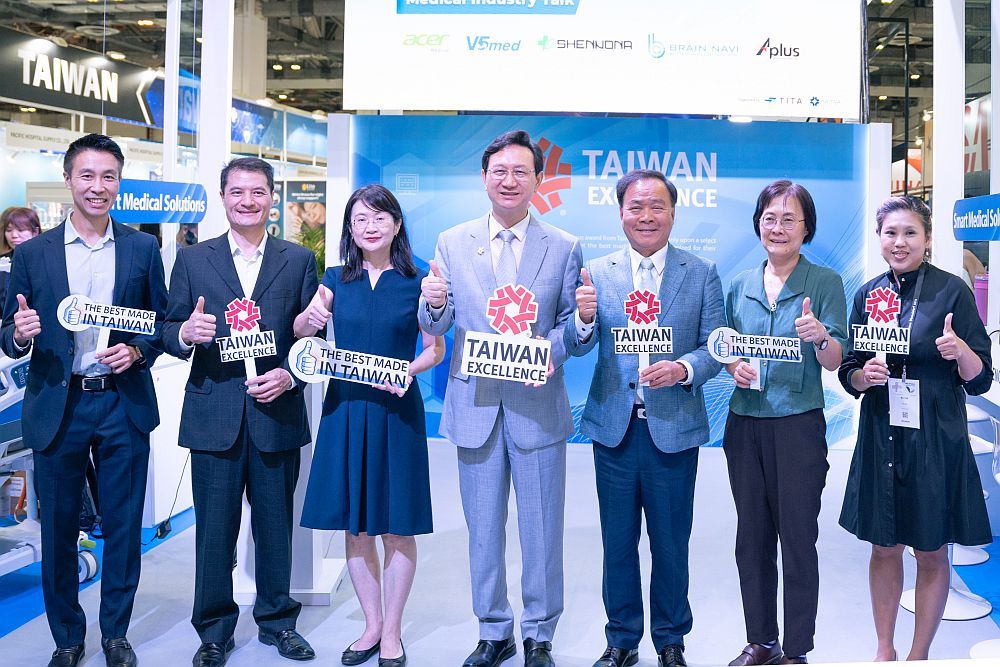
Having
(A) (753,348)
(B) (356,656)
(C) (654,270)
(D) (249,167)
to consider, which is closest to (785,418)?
(A) (753,348)

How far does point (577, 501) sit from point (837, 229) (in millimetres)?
2725

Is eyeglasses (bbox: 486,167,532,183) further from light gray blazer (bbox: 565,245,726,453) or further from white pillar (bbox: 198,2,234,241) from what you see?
white pillar (bbox: 198,2,234,241)

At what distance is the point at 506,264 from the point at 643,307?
465 mm

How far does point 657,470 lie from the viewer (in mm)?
2986

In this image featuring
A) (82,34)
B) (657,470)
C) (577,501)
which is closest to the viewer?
(657,470)

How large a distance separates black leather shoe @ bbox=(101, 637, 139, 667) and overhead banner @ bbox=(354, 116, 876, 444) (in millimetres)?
3965

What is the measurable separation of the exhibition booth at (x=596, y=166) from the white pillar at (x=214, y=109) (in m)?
0.01

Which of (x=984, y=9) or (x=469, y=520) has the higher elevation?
(x=984, y=9)

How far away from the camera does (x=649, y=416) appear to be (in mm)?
2959

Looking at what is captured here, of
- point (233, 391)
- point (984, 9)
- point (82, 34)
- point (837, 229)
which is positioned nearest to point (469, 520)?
point (233, 391)

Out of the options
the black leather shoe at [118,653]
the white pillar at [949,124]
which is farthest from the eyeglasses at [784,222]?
the black leather shoe at [118,653]

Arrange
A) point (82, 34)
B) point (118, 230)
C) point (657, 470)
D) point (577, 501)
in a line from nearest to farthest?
point (657, 470) < point (118, 230) < point (577, 501) < point (82, 34)

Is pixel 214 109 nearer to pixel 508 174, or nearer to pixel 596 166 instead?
pixel 508 174

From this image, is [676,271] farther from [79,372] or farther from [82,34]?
[82,34]
